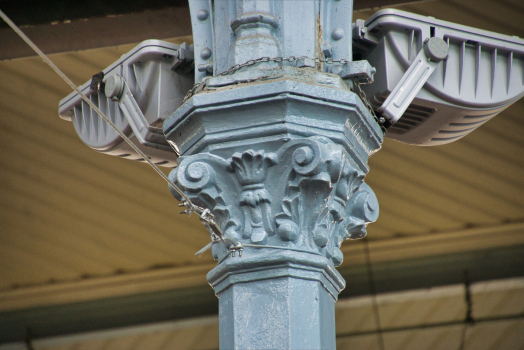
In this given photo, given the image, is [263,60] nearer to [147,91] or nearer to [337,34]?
[337,34]

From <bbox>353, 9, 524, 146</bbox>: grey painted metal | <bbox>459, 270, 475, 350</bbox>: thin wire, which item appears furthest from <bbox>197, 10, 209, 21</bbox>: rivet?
<bbox>459, 270, 475, 350</bbox>: thin wire

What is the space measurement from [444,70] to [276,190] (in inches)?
42.6

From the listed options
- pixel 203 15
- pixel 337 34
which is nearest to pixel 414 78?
pixel 337 34

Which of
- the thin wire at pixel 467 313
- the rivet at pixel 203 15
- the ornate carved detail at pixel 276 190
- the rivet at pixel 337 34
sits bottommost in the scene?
the ornate carved detail at pixel 276 190

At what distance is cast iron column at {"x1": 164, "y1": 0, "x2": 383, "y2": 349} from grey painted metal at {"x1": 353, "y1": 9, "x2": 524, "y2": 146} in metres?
0.27

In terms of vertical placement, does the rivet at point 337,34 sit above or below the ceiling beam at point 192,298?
below

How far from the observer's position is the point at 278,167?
3.09 metres

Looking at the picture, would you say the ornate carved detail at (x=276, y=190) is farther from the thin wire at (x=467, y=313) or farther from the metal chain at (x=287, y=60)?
the thin wire at (x=467, y=313)

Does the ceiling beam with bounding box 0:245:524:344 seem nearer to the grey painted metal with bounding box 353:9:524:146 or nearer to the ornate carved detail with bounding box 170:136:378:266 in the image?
the grey painted metal with bounding box 353:9:524:146

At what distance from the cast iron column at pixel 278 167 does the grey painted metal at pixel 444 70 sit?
267mm

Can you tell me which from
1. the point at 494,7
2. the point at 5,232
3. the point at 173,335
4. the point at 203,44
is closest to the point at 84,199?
the point at 5,232

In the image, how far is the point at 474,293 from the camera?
10352 millimetres

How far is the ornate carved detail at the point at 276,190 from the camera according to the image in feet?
9.91

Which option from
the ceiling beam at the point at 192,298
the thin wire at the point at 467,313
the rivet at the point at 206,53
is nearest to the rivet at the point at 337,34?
the rivet at the point at 206,53
